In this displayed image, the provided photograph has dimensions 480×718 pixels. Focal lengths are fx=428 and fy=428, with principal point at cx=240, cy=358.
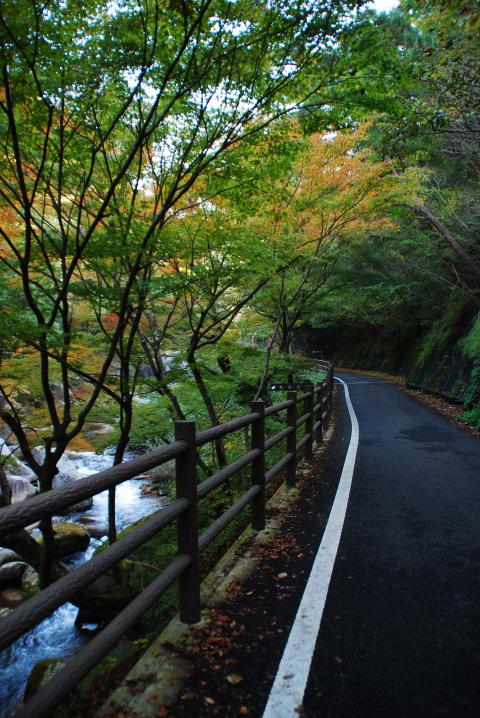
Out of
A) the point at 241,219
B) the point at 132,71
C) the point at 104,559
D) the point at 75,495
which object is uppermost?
the point at 132,71

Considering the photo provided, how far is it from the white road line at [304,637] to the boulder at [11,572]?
6936mm

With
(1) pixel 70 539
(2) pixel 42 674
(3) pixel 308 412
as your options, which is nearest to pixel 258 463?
(2) pixel 42 674

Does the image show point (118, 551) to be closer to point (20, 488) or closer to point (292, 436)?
point (292, 436)

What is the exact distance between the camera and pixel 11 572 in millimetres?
8219

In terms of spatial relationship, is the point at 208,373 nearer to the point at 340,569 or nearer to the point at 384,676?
the point at 340,569

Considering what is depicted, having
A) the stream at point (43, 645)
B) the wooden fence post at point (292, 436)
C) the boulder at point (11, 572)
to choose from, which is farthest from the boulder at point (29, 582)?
the wooden fence post at point (292, 436)

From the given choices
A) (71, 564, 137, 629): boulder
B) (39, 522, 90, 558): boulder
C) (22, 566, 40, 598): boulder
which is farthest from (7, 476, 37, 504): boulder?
(71, 564, 137, 629): boulder

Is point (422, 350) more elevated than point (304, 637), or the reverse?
point (422, 350)

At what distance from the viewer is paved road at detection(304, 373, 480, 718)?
6.84 feet

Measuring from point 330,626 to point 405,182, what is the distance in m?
10.9

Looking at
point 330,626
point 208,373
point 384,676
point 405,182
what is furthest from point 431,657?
point 405,182

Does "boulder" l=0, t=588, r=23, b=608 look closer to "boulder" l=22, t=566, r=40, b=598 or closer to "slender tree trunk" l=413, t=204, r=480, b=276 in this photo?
"boulder" l=22, t=566, r=40, b=598

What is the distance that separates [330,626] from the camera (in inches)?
105

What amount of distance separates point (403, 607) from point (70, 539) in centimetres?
857
